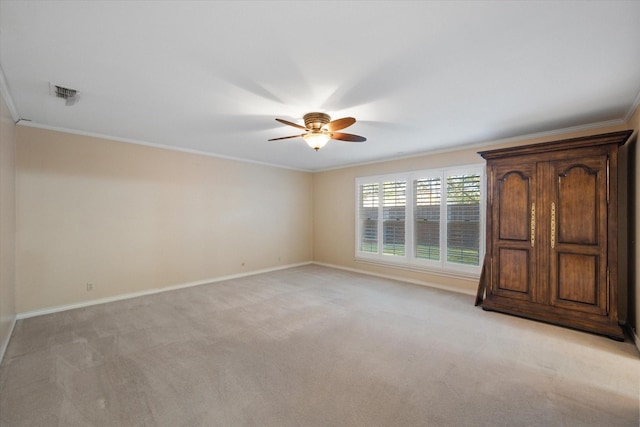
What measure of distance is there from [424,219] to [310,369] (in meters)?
3.91

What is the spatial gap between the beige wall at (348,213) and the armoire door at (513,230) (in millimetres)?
876

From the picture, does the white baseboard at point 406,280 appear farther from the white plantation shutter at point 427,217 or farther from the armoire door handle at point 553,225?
the armoire door handle at point 553,225

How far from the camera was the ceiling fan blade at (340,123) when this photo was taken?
9.42ft

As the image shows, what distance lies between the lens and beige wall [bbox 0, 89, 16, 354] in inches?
111

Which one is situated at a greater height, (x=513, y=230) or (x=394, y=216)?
(x=394, y=216)

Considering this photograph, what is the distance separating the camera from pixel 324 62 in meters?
2.25

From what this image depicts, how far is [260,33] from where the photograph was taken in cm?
190

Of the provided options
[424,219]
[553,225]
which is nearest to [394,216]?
[424,219]

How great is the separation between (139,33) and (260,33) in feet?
2.70

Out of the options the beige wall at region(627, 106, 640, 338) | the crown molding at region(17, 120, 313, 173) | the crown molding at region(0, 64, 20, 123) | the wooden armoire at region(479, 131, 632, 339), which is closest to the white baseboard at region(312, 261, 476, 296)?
the wooden armoire at region(479, 131, 632, 339)

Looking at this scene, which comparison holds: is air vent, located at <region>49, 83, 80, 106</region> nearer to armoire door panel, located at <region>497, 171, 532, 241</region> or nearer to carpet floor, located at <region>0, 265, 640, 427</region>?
carpet floor, located at <region>0, 265, 640, 427</region>

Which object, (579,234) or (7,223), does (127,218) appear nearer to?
(7,223)

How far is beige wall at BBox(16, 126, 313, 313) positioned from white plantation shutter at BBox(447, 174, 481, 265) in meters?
3.92

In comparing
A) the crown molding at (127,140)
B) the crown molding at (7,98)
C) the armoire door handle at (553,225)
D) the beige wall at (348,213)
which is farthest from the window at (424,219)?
the crown molding at (7,98)
